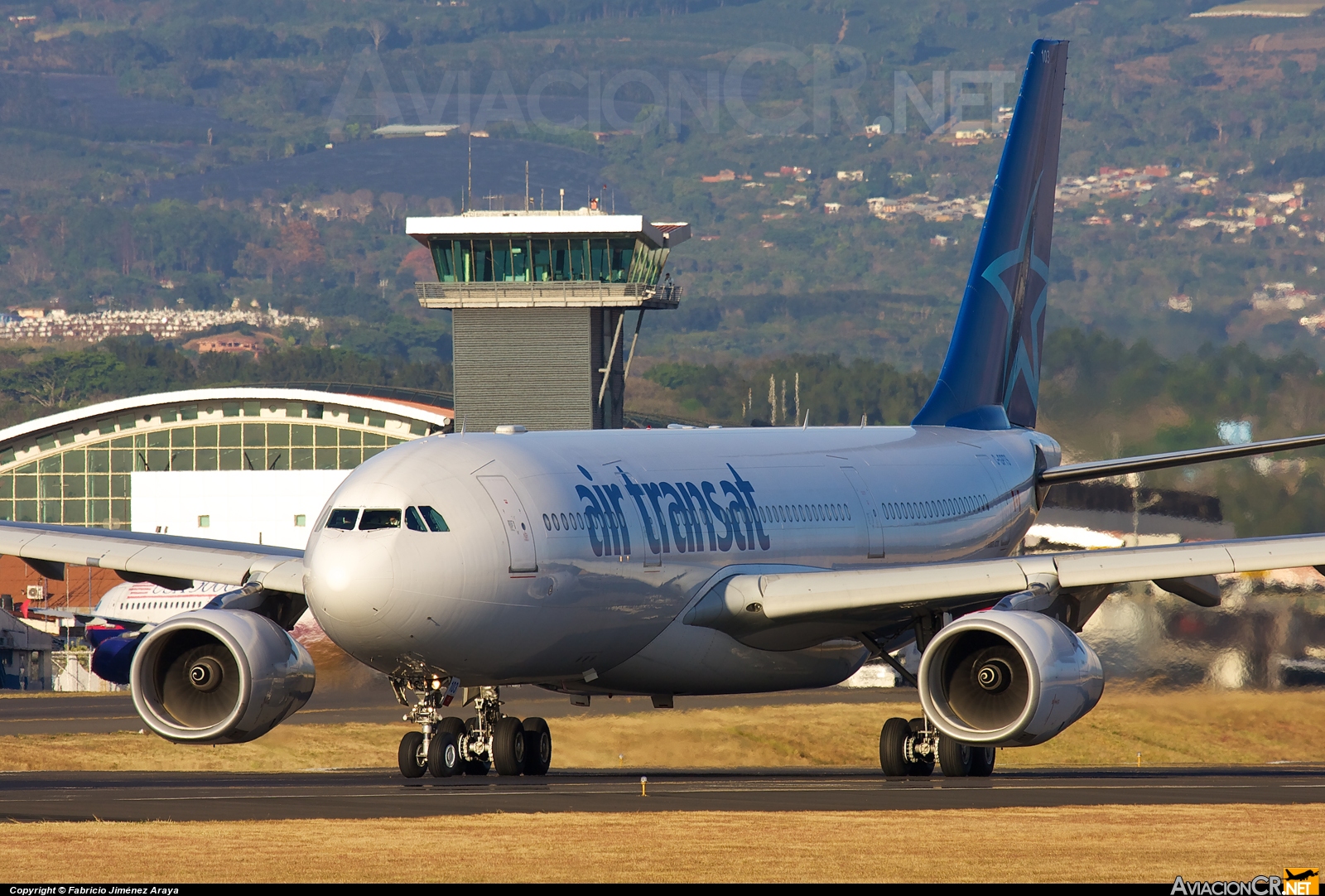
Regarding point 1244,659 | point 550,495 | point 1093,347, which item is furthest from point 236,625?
point 1093,347

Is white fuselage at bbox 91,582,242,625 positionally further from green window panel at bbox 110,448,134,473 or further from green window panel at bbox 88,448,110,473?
green window panel at bbox 88,448,110,473

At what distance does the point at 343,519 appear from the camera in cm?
2306

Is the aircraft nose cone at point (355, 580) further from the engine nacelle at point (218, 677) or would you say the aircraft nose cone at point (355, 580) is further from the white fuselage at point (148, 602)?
the white fuselage at point (148, 602)

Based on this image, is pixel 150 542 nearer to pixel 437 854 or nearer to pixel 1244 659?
pixel 437 854

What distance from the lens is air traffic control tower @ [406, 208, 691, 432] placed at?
69625 mm

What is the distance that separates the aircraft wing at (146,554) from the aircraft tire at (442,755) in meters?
2.97

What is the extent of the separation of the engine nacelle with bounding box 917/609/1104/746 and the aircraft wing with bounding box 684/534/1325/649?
1209 mm

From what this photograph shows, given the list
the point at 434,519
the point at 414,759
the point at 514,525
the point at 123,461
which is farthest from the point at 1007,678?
the point at 123,461

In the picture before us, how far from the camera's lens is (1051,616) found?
2608 cm

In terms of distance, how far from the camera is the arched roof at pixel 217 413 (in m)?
82.9

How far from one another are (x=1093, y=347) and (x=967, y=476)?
21.1 metres

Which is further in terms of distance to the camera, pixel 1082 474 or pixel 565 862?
pixel 1082 474

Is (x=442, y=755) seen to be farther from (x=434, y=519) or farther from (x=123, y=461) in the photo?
(x=123, y=461)

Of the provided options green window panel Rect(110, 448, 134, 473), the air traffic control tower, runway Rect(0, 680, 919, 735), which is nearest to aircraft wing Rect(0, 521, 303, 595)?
runway Rect(0, 680, 919, 735)
